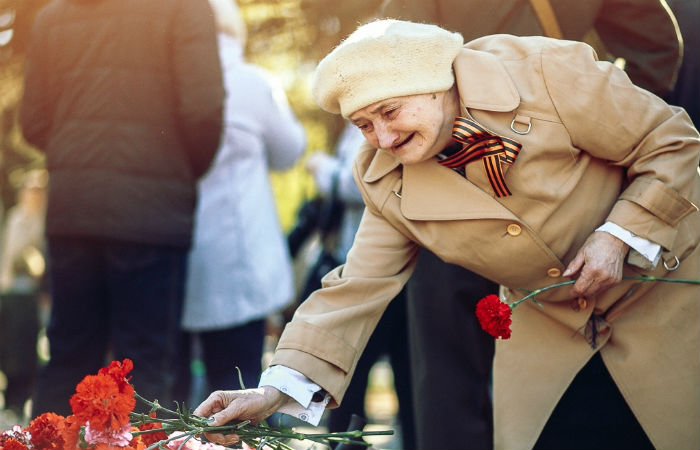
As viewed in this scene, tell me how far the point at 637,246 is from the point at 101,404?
1.38 meters

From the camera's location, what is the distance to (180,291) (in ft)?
12.9

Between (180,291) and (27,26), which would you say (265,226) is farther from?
(27,26)

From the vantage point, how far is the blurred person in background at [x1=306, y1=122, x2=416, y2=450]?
13.1ft

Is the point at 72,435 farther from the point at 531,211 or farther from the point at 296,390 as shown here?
the point at 531,211

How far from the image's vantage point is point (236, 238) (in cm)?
438

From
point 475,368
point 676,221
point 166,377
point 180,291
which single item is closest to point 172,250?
point 180,291

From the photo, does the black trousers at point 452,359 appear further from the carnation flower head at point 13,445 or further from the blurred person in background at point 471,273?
the carnation flower head at point 13,445

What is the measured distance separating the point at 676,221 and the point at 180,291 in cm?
205

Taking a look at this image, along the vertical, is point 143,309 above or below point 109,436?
below

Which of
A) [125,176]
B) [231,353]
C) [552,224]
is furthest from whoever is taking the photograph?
[231,353]

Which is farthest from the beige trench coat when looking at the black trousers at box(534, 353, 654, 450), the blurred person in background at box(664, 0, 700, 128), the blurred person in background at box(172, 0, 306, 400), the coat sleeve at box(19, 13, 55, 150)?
the coat sleeve at box(19, 13, 55, 150)

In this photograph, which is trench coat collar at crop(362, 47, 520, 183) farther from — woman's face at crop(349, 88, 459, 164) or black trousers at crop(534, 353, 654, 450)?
black trousers at crop(534, 353, 654, 450)

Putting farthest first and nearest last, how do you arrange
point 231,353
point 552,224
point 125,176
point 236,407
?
point 231,353
point 125,176
point 552,224
point 236,407

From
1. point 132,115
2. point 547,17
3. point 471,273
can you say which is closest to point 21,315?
point 132,115
